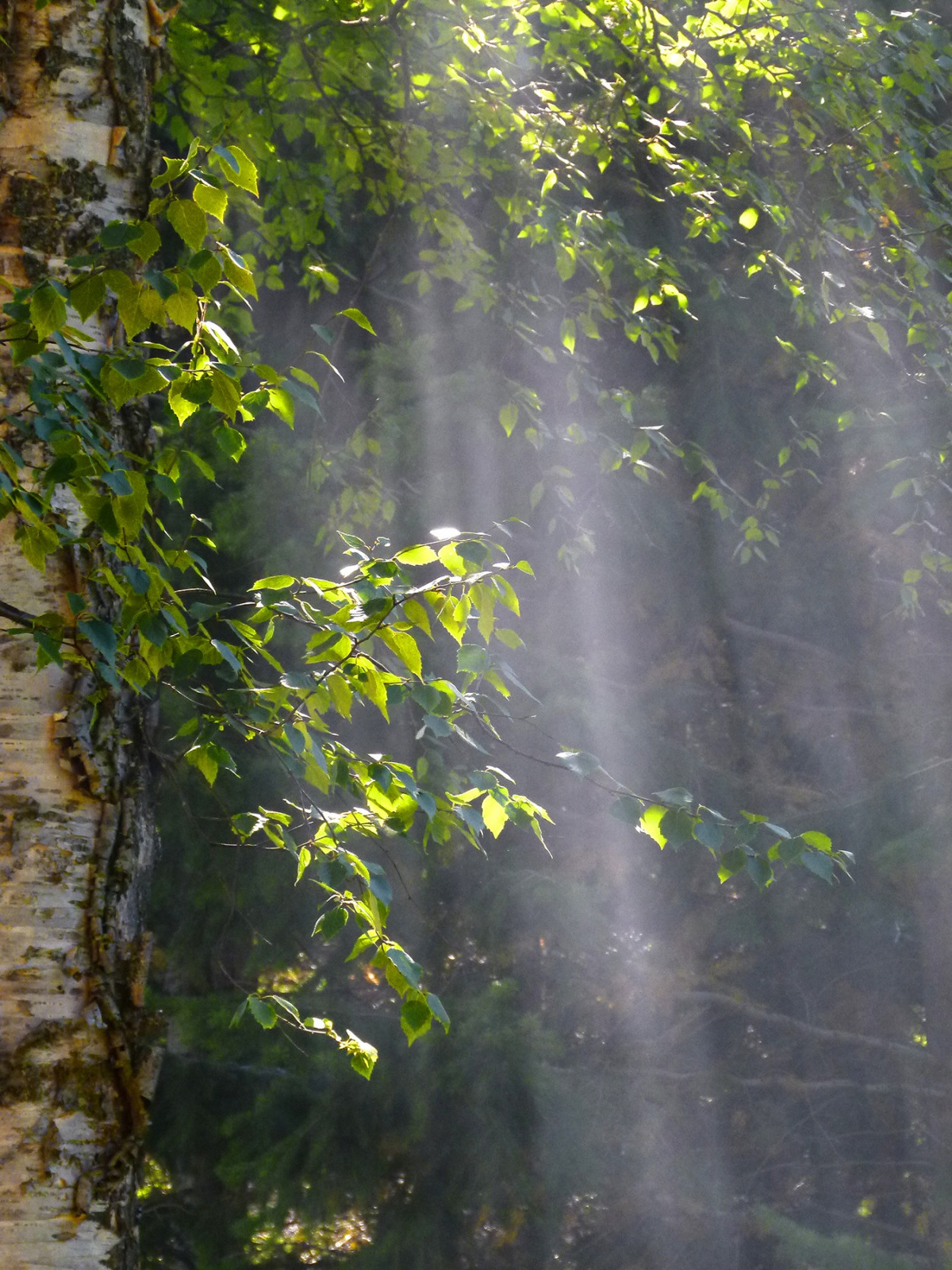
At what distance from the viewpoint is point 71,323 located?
1413mm

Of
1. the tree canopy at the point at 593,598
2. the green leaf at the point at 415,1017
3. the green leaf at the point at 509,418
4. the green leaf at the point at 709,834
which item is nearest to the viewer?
the green leaf at the point at 415,1017

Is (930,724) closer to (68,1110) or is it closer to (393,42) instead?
(393,42)

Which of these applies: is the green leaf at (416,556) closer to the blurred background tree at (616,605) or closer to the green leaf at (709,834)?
the green leaf at (709,834)

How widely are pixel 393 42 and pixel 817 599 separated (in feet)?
9.14

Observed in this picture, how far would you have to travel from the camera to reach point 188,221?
3.25 ft

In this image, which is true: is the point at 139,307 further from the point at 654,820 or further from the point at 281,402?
the point at 654,820

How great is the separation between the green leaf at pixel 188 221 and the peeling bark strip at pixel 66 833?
46 centimetres

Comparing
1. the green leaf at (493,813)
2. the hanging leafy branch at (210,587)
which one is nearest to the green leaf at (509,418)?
the hanging leafy branch at (210,587)

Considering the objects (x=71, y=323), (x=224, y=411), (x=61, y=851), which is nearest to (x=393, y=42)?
(x=71, y=323)

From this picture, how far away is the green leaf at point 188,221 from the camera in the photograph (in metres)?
0.99

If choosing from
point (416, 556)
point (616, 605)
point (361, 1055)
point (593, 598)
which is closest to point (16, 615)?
point (416, 556)

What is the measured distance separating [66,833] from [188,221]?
76 centimetres

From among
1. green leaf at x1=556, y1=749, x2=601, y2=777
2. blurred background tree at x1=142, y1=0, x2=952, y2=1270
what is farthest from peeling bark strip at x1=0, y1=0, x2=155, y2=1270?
blurred background tree at x1=142, y1=0, x2=952, y2=1270

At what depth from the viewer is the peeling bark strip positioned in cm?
120
